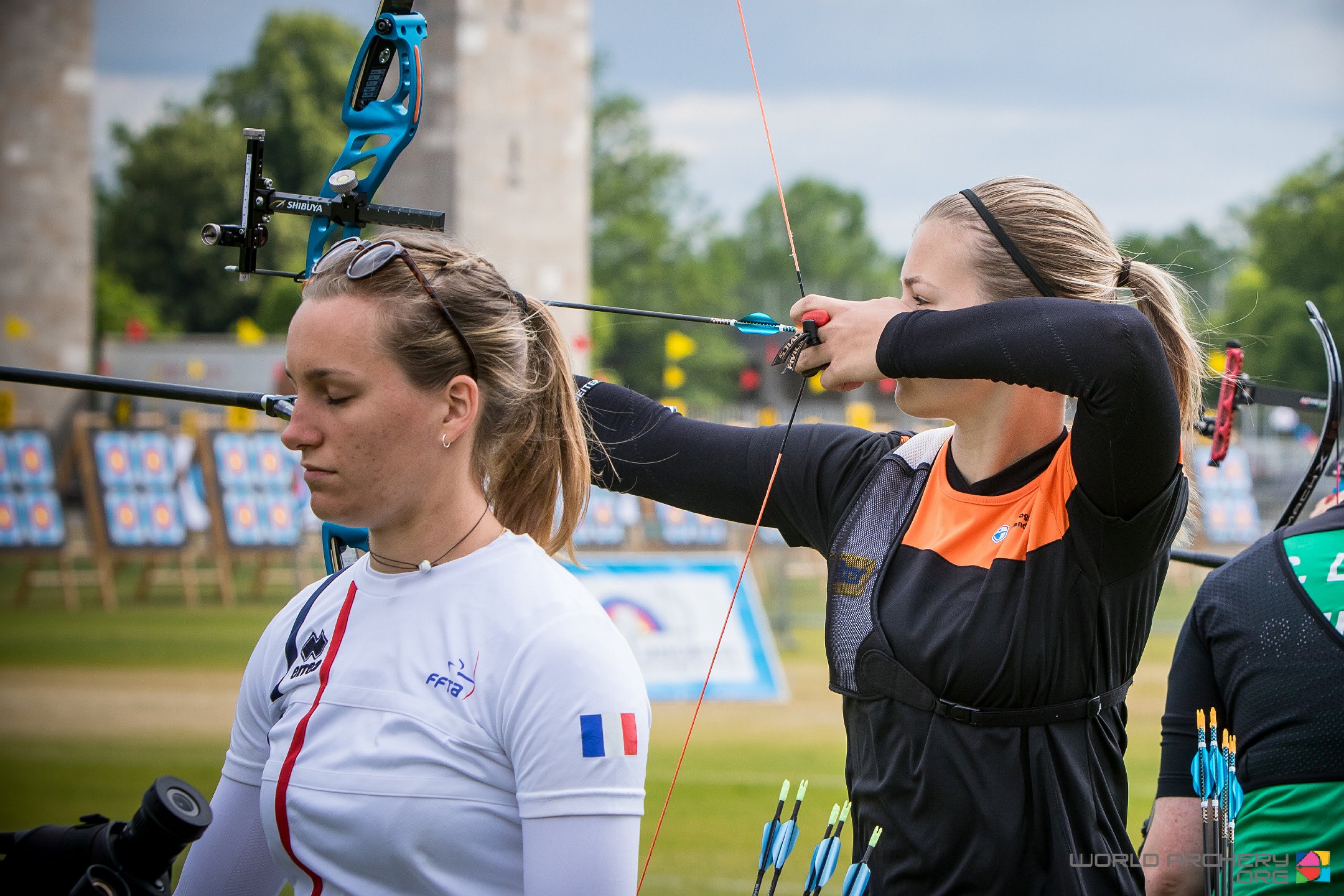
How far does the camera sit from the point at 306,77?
118ft

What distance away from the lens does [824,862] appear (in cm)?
136

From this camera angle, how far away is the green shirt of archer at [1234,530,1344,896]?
1.39m

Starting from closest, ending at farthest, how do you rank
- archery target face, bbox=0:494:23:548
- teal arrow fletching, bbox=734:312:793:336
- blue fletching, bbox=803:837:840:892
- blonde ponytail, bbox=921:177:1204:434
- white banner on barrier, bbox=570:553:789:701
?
blue fletching, bbox=803:837:840:892, blonde ponytail, bbox=921:177:1204:434, teal arrow fletching, bbox=734:312:793:336, white banner on barrier, bbox=570:553:789:701, archery target face, bbox=0:494:23:548

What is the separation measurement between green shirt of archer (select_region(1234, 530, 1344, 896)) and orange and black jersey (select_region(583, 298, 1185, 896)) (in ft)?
0.52

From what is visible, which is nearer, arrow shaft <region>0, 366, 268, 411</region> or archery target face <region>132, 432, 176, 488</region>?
arrow shaft <region>0, 366, 268, 411</region>

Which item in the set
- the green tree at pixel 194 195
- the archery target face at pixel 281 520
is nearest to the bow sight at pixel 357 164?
the archery target face at pixel 281 520

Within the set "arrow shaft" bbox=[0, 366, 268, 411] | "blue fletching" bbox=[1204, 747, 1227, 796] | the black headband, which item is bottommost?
"blue fletching" bbox=[1204, 747, 1227, 796]

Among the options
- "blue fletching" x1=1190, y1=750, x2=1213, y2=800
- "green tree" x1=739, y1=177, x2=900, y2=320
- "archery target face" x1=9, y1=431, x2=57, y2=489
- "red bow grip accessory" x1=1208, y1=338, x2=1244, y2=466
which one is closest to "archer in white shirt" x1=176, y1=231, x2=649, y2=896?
"blue fletching" x1=1190, y1=750, x2=1213, y2=800

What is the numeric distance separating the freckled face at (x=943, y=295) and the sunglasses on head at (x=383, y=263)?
1.71 feet

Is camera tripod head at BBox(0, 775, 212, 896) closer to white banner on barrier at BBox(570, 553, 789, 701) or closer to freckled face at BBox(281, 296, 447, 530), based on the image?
freckled face at BBox(281, 296, 447, 530)

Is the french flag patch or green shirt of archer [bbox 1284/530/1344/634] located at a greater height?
green shirt of archer [bbox 1284/530/1344/634]

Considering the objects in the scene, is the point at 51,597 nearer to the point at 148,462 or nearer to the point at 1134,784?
the point at 148,462

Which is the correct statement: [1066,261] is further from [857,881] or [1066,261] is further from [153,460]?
[153,460]

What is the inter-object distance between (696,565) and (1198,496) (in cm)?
515
